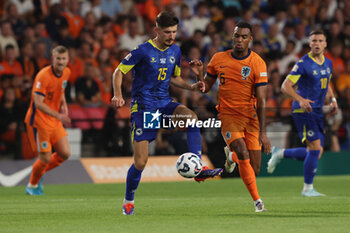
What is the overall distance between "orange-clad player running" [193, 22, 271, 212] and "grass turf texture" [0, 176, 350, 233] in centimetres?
90

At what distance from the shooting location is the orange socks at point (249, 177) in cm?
901

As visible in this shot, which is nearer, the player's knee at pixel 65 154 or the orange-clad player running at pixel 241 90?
the orange-clad player running at pixel 241 90

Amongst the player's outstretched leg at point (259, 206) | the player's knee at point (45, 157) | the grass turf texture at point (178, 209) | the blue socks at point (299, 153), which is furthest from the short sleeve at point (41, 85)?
the player's outstretched leg at point (259, 206)

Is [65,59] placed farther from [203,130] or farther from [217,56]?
[203,130]

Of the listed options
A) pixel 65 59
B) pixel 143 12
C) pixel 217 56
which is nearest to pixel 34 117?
pixel 65 59

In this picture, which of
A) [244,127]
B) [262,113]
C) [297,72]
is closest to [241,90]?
[244,127]

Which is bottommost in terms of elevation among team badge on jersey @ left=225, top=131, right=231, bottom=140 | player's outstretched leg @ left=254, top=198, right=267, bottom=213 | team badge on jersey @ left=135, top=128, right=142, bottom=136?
player's outstretched leg @ left=254, top=198, right=267, bottom=213

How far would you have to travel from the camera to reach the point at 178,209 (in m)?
9.86

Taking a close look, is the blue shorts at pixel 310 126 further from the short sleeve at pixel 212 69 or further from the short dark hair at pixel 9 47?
the short dark hair at pixel 9 47

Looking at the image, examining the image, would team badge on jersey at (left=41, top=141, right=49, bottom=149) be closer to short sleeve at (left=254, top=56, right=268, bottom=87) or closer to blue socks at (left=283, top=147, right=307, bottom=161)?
blue socks at (left=283, top=147, right=307, bottom=161)

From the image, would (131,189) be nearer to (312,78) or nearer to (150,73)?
(150,73)

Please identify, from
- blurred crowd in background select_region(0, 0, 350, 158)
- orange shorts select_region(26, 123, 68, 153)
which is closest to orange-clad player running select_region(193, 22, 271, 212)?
orange shorts select_region(26, 123, 68, 153)

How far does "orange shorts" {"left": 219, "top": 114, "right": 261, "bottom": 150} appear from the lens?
9.61 meters

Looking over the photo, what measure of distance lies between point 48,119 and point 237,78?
175 inches
